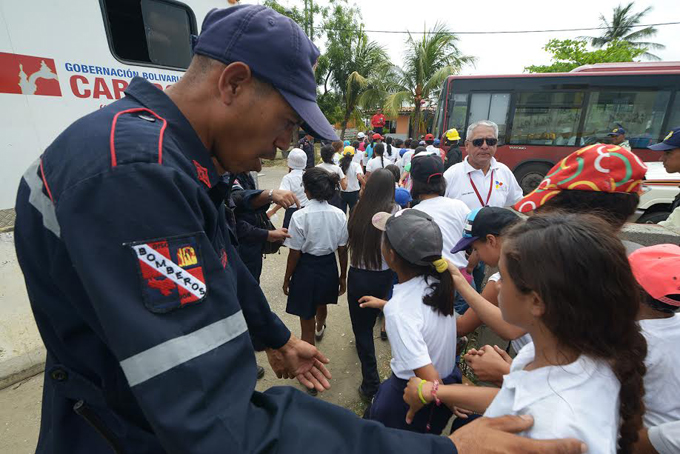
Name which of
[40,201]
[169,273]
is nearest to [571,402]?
[169,273]

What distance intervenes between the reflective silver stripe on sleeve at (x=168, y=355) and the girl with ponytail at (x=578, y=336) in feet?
3.09

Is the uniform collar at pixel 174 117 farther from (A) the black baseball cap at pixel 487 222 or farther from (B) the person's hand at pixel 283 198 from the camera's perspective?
(B) the person's hand at pixel 283 198

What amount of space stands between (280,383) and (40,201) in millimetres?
2697

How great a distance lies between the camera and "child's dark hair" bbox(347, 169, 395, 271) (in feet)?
9.39

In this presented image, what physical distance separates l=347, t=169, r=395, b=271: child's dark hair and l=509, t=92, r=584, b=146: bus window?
8.23 metres

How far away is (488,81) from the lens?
9336mm

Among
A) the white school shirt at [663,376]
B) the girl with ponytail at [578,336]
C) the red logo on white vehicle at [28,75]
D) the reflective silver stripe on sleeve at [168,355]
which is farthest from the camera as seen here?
the red logo on white vehicle at [28,75]

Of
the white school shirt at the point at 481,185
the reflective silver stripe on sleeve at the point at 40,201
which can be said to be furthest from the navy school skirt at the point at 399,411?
the white school shirt at the point at 481,185

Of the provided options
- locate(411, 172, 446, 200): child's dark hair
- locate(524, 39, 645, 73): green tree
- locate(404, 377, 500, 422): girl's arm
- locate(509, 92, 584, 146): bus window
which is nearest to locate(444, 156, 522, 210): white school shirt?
locate(411, 172, 446, 200): child's dark hair

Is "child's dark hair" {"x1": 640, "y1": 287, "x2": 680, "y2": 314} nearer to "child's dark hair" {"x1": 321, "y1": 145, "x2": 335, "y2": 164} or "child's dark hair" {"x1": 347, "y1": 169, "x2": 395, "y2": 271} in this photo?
"child's dark hair" {"x1": 347, "y1": 169, "x2": 395, "y2": 271}

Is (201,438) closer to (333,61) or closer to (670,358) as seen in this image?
(670,358)

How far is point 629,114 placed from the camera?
28.8 feet

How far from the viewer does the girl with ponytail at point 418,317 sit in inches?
67.0

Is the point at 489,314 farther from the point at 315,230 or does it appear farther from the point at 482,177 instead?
the point at 482,177
